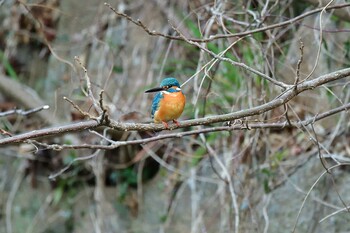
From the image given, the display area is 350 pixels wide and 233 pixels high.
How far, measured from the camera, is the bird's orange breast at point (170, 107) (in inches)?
94.9

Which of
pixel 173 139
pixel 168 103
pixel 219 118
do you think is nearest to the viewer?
pixel 219 118

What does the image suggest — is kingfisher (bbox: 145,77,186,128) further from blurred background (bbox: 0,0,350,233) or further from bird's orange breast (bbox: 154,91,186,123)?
blurred background (bbox: 0,0,350,233)

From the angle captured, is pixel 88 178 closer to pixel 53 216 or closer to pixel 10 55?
pixel 53 216

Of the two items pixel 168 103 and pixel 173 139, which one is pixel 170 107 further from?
pixel 173 139

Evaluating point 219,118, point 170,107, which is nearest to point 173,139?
point 170,107

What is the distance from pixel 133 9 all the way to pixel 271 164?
1800mm

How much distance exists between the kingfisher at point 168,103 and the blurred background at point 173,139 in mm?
494

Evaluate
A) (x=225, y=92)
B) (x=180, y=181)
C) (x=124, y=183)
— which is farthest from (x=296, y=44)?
(x=124, y=183)

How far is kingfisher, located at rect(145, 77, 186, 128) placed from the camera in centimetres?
241

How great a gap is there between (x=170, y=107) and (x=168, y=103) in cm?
2

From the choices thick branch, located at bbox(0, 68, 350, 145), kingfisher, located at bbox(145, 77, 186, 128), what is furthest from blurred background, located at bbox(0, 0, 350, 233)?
thick branch, located at bbox(0, 68, 350, 145)

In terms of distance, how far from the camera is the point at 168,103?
241 centimetres

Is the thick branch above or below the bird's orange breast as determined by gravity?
below

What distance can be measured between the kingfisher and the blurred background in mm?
494
